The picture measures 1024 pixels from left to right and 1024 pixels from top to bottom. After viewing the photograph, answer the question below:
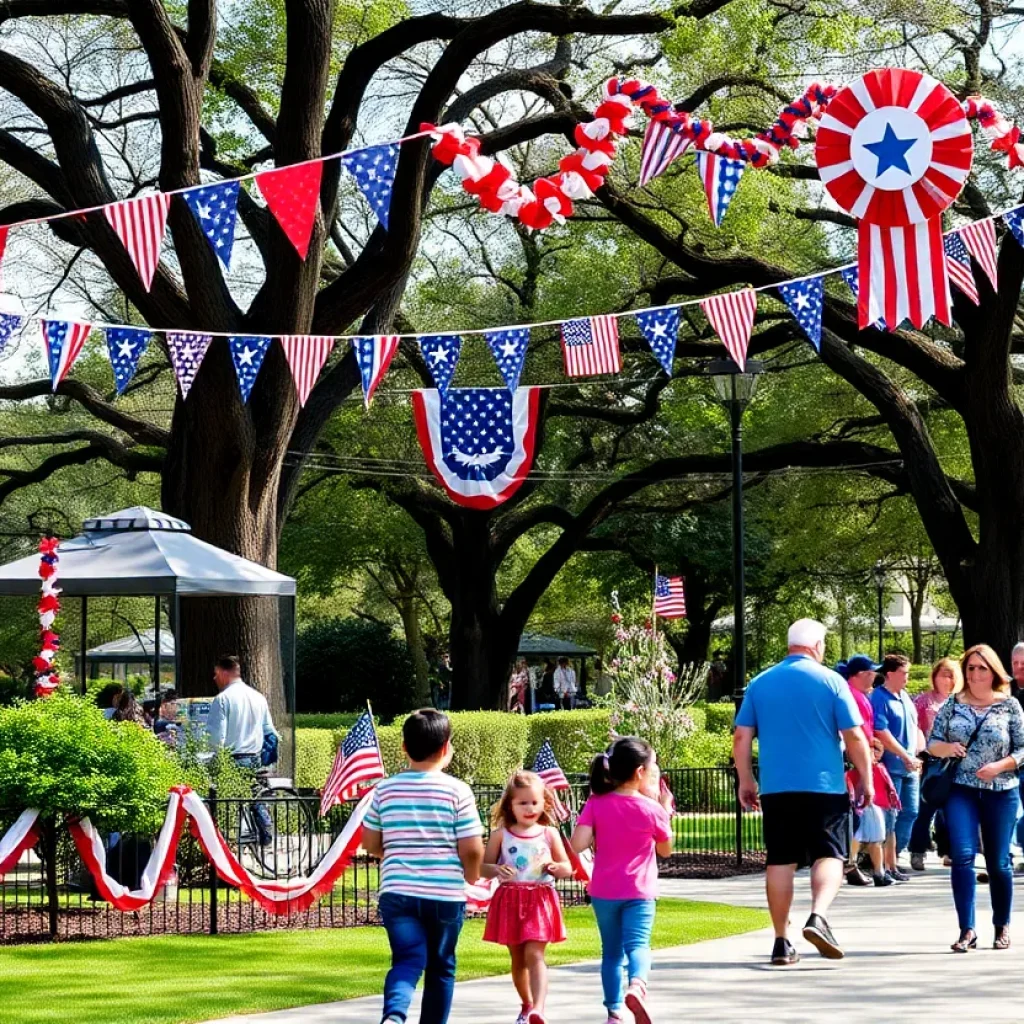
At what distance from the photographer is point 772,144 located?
1463 centimetres

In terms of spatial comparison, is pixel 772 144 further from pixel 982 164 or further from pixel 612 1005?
pixel 982 164

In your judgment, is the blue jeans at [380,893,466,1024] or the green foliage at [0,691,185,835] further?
the green foliage at [0,691,185,835]

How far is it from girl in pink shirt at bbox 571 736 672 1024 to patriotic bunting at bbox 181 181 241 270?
756 centimetres

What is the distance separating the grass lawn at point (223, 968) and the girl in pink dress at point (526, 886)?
1.65 m

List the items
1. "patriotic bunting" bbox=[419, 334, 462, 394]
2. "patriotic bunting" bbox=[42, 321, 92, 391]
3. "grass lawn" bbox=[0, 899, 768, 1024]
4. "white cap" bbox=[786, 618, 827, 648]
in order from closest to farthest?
1. "grass lawn" bbox=[0, 899, 768, 1024]
2. "white cap" bbox=[786, 618, 827, 648]
3. "patriotic bunting" bbox=[42, 321, 92, 391]
4. "patriotic bunting" bbox=[419, 334, 462, 394]

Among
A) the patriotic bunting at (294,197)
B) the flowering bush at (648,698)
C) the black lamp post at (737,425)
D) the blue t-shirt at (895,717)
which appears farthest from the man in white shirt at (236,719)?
the black lamp post at (737,425)

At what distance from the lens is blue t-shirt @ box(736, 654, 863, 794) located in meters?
9.11

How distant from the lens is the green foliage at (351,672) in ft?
138

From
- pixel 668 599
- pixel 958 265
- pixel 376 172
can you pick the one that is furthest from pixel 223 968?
pixel 668 599

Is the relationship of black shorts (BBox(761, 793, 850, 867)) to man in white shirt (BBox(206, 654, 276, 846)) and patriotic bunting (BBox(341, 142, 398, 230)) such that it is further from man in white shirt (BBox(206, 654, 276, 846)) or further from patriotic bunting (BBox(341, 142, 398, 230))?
patriotic bunting (BBox(341, 142, 398, 230))

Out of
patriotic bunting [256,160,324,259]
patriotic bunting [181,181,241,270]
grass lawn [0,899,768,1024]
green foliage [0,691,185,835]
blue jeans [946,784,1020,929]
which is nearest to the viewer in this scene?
grass lawn [0,899,768,1024]

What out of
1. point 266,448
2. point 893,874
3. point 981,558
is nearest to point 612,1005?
point 893,874

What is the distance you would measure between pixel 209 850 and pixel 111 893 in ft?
2.21

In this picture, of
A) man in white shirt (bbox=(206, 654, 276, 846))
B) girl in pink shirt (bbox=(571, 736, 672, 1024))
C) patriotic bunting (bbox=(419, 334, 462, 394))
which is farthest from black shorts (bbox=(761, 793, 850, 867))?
patriotic bunting (bbox=(419, 334, 462, 394))
